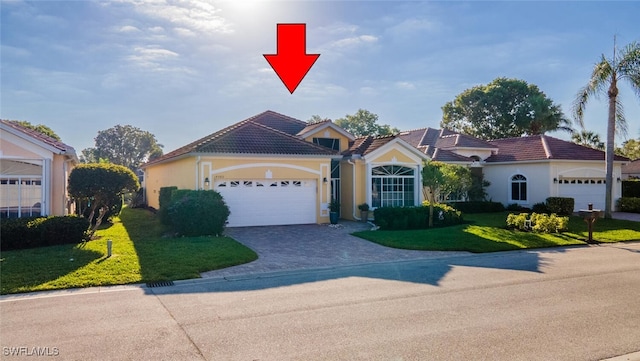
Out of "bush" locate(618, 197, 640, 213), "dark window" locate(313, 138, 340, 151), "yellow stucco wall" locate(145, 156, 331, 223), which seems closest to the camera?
"yellow stucco wall" locate(145, 156, 331, 223)

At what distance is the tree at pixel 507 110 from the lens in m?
42.3

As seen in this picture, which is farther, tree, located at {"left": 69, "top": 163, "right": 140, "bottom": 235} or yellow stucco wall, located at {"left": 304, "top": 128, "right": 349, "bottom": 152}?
yellow stucco wall, located at {"left": 304, "top": 128, "right": 349, "bottom": 152}

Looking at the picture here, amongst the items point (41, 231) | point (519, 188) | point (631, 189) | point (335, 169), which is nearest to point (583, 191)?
point (519, 188)

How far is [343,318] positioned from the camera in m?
6.88

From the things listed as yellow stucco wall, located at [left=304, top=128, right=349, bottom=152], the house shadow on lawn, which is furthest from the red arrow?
yellow stucco wall, located at [left=304, top=128, right=349, bottom=152]

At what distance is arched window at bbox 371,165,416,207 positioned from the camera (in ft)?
71.7

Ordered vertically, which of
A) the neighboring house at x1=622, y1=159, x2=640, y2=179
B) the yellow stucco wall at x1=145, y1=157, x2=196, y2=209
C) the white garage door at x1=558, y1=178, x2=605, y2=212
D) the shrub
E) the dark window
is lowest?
the shrub

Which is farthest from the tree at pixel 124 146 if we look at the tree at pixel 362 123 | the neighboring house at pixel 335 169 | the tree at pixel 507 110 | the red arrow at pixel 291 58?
the red arrow at pixel 291 58

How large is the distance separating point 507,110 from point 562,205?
72.5 feet

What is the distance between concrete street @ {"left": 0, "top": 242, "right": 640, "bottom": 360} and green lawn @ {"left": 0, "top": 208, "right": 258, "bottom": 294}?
2.24 feet

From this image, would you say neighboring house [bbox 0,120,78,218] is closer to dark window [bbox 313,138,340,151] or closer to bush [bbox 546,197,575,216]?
dark window [bbox 313,138,340,151]

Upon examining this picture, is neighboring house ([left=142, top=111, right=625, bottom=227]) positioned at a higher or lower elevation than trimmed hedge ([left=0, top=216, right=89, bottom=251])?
higher

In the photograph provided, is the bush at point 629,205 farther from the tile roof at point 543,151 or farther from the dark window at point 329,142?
the dark window at point 329,142

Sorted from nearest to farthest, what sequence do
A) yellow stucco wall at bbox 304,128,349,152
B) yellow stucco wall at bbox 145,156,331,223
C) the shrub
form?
yellow stucco wall at bbox 145,156,331,223, yellow stucco wall at bbox 304,128,349,152, the shrub
